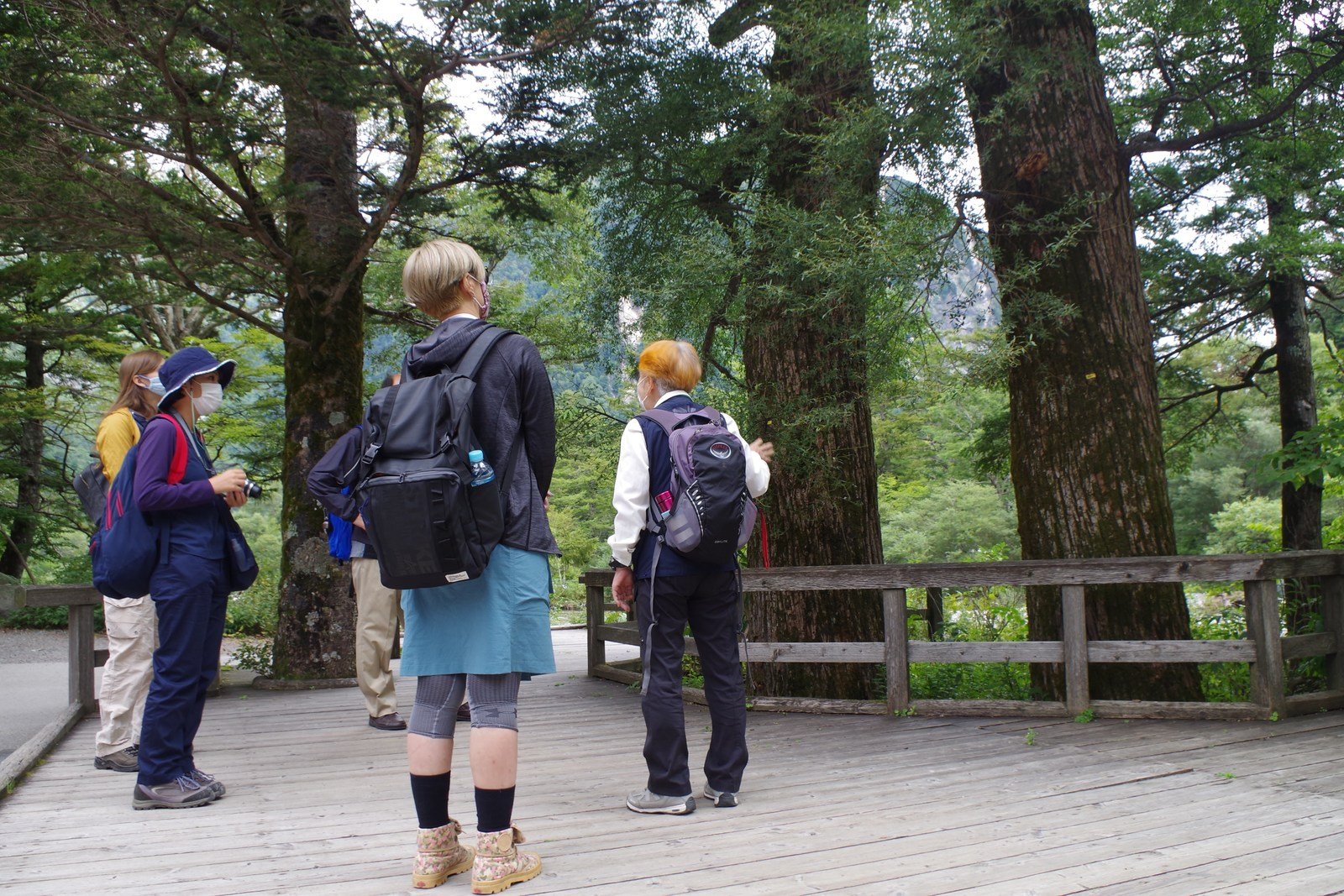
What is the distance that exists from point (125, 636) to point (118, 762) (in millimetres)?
599

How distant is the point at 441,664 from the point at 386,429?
707mm

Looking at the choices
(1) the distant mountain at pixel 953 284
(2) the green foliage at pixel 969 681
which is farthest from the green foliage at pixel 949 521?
(1) the distant mountain at pixel 953 284

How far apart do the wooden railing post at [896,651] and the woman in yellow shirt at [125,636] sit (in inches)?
158

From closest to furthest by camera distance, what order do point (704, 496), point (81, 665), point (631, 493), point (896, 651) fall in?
point (704, 496) < point (631, 493) < point (896, 651) < point (81, 665)

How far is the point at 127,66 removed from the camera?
6.33m

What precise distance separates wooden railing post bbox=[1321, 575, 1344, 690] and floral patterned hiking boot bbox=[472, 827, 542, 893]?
508 cm

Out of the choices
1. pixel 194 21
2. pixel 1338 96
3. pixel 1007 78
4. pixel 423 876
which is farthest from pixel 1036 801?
pixel 194 21

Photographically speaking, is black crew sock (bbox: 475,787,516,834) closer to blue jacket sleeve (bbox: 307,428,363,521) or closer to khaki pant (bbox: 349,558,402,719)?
blue jacket sleeve (bbox: 307,428,363,521)

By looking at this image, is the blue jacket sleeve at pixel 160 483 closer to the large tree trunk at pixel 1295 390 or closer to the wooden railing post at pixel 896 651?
the wooden railing post at pixel 896 651

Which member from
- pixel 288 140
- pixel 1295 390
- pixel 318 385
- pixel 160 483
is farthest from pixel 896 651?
pixel 1295 390

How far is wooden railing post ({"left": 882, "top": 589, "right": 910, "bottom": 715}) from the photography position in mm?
6012

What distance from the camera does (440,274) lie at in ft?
10.3

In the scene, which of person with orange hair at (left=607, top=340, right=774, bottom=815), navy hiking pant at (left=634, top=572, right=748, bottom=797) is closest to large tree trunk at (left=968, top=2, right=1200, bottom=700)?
person with orange hair at (left=607, top=340, right=774, bottom=815)

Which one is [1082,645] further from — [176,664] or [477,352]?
[176,664]
